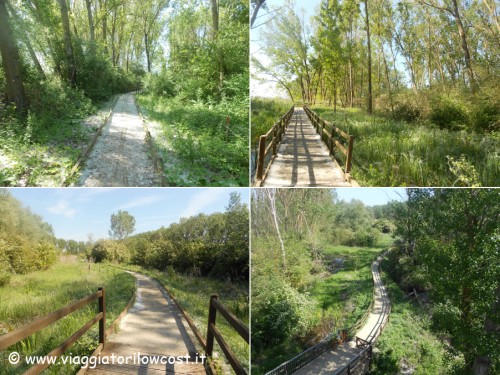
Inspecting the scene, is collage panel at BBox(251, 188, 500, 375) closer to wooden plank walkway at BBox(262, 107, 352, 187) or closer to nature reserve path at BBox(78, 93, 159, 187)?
wooden plank walkway at BBox(262, 107, 352, 187)

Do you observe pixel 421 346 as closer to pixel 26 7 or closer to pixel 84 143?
pixel 84 143

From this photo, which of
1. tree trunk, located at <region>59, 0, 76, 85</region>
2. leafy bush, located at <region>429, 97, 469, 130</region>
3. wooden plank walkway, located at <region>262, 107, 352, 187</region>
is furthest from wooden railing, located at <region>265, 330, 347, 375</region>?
tree trunk, located at <region>59, 0, 76, 85</region>

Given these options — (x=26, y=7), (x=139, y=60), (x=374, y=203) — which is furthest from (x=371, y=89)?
(x=26, y=7)

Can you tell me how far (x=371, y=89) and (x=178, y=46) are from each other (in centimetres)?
348

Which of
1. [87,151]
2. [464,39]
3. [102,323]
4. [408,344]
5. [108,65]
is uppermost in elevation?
[108,65]

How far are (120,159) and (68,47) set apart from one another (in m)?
3.09

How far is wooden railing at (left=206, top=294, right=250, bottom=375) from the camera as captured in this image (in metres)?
2.65

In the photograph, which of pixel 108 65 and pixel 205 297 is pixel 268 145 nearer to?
pixel 205 297

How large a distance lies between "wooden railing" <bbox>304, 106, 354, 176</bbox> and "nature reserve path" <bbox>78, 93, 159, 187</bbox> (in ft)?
7.30

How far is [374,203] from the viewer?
4590 millimetres

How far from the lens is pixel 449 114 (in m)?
4.35

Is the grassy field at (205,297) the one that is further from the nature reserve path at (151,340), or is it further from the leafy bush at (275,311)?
the nature reserve path at (151,340)

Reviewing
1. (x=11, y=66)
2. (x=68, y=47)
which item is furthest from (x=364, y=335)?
(x=11, y=66)

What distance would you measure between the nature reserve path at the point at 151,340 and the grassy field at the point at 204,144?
5.11ft
